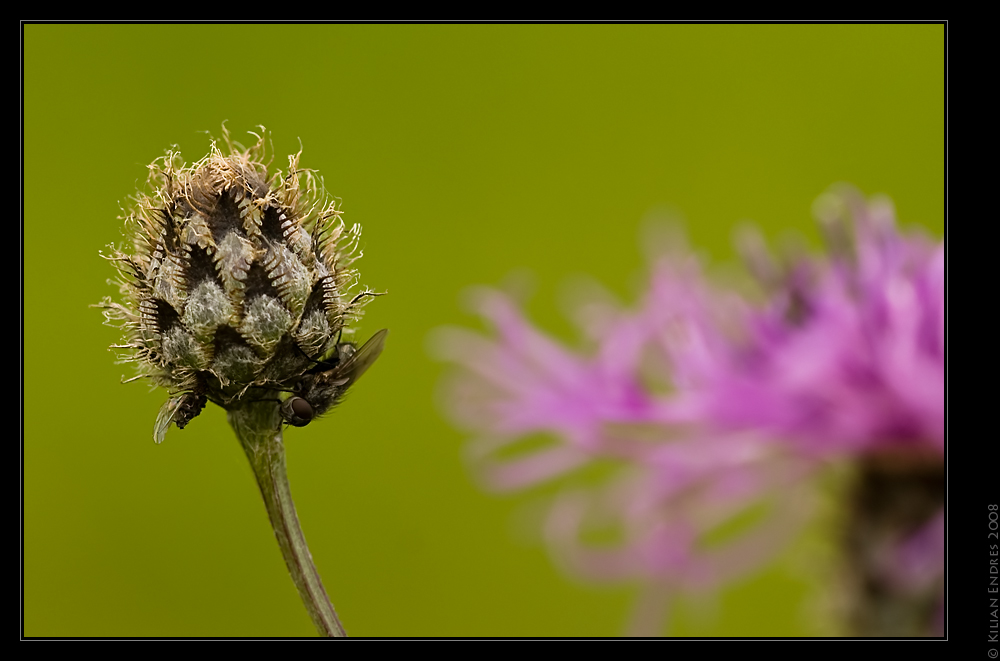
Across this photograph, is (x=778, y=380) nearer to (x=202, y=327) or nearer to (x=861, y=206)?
(x=861, y=206)

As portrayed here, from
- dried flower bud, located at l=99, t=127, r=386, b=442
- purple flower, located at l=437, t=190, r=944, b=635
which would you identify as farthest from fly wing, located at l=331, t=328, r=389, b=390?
purple flower, located at l=437, t=190, r=944, b=635

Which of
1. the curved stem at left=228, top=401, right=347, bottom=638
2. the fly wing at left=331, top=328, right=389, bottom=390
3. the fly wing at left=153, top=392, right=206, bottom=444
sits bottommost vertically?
the curved stem at left=228, top=401, right=347, bottom=638

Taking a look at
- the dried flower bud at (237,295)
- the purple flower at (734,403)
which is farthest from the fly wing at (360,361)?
the purple flower at (734,403)

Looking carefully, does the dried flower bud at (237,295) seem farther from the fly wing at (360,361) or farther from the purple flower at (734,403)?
the purple flower at (734,403)

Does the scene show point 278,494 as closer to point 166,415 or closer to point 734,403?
point 166,415

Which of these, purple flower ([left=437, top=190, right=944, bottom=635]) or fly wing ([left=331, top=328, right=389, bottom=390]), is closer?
fly wing ([left=331, top=328, right=389, bottom=390])

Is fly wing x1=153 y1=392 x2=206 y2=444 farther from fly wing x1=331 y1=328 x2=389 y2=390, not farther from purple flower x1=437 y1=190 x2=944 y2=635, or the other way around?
purple flower x1=437 y1=190 x2=944 y2=635

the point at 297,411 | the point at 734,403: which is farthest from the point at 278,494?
the point at 734,403
